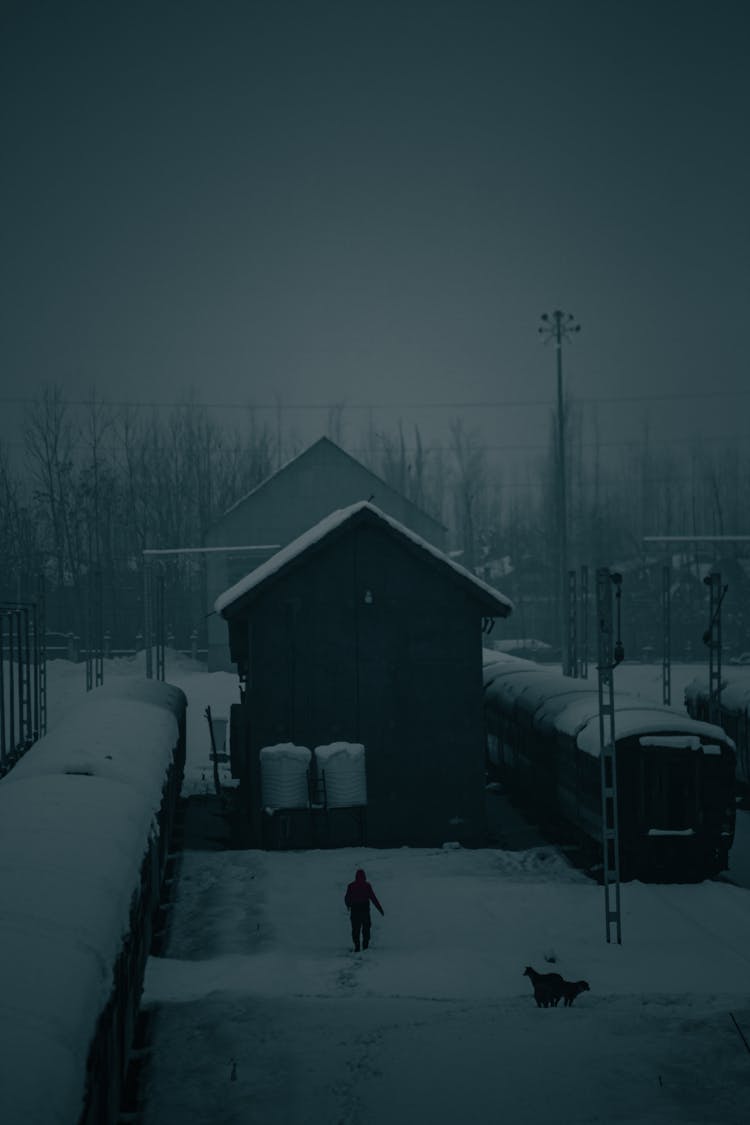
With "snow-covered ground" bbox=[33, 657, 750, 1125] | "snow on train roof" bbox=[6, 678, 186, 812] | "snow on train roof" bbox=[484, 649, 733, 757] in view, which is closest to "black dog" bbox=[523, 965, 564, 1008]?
"snow-covered ground" bbox=[33, 657, 750, 1125]

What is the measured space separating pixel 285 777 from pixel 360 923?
567cm

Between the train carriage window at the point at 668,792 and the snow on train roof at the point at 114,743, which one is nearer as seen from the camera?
the snow on train roof at the point at 114,743

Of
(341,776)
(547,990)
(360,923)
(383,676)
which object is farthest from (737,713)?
(547,990)

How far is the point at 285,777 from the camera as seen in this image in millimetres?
18750

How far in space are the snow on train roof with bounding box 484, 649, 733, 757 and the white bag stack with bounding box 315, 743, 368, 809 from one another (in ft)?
13.6

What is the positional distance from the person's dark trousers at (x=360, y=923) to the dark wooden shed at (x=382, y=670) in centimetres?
591

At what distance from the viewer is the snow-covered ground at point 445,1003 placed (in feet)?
30.3

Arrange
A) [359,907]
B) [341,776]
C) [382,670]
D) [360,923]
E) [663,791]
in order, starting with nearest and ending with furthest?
1. [359,907]
2. [360,923]
3. [663,791]
4. [341,776]
5. [382,670]

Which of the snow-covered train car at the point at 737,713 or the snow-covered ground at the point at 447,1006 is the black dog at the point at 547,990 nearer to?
the snow-covered ground at the point at 447,1006

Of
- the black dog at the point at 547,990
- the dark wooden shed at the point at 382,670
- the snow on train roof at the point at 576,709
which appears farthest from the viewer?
the dark wooden shed at the point at 382,670

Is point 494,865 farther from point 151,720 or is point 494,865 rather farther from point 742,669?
point 742,669

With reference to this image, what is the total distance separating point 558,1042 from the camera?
10414 mm

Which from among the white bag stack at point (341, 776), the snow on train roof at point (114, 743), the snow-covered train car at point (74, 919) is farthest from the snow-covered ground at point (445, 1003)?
the snow on train roof at point (114, 743)

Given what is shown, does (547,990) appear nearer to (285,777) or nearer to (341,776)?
(341,776)
